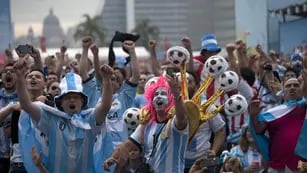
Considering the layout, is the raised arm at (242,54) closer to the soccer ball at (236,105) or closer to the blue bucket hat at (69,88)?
the soccer ball at (236,105)

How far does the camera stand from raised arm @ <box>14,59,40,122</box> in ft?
22.6

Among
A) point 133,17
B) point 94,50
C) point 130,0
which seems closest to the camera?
point 94,50

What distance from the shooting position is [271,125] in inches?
316

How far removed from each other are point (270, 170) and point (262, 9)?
2481 cm

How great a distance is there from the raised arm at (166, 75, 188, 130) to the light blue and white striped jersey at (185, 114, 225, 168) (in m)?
→ 1.47

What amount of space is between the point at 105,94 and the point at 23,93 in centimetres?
66

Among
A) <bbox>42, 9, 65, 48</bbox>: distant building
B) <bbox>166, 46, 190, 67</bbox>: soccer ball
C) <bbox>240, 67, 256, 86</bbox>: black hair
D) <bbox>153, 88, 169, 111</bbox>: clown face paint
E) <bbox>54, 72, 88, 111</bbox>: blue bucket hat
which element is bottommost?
<bbox>42, 9, 65, 48</bbox>: distant building

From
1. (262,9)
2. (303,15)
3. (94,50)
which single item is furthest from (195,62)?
(303,15)

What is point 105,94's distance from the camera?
707 cm

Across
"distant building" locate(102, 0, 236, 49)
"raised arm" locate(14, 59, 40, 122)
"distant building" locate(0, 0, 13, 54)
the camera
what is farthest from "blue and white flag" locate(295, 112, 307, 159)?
"distant building" locate(102, 0, 236, 49)

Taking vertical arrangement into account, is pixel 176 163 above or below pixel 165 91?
below

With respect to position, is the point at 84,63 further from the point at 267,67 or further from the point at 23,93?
the point at 267,67

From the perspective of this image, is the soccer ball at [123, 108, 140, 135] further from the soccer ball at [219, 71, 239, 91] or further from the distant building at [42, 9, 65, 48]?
the distant building at [42, 9, 65, 48]

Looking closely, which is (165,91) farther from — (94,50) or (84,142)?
(94,50)
